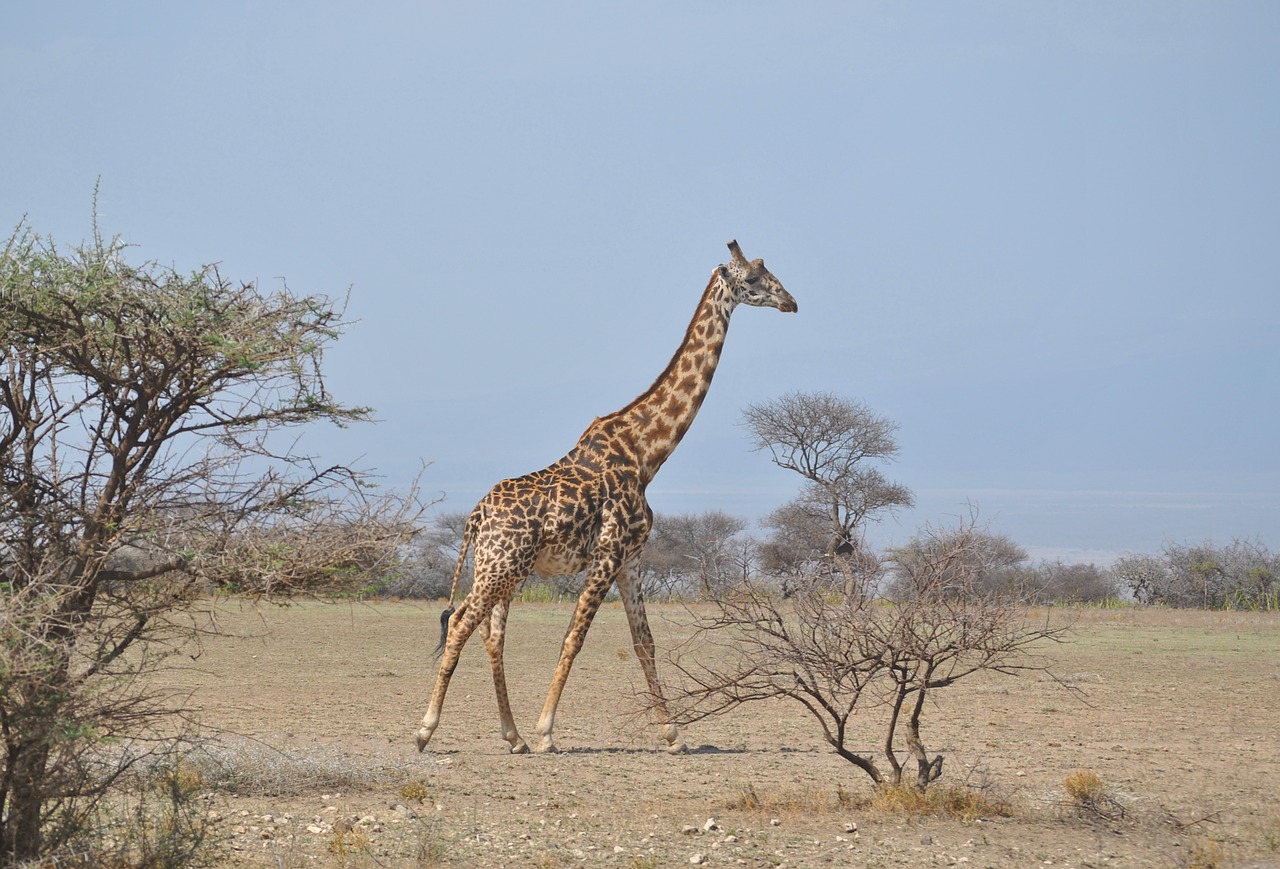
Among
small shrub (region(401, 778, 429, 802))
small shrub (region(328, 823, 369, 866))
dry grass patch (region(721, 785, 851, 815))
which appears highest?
small shrub (region(401, 778, 429, 802))

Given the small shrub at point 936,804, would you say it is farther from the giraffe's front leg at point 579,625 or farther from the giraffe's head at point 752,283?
the giraffe's head at point 752,283

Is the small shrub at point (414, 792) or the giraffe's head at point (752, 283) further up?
the giraffe's head at point (752, 283)

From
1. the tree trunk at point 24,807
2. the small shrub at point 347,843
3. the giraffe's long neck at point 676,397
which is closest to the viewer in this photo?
the tree trunk at point 24,807

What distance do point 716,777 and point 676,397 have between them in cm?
376

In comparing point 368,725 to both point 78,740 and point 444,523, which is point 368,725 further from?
point 444,523

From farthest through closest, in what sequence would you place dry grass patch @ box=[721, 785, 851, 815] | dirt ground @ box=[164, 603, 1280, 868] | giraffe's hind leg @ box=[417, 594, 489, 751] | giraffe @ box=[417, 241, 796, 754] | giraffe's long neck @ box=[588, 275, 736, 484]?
1. giraffe's long neck @ box=[588, 275, 736, 484]
2. giraffe @ box=[417, 241, 796, 754]
3. giraffe's hind leg @ box=[417, 594, 489, 751]
4. dry grass patch @ box=[721, 785, 851, 815]
5. dirt ground @ box=[164, 603, 1280, 868]

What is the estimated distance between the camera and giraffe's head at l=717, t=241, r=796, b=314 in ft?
40.9

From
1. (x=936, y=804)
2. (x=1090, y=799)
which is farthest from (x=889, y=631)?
(x=1090, y=799)

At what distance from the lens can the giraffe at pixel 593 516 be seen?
11.0 m

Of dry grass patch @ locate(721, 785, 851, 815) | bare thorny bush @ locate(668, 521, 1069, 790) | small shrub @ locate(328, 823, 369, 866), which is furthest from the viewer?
dry grass patch @ locate(721, 785, 851, 815)

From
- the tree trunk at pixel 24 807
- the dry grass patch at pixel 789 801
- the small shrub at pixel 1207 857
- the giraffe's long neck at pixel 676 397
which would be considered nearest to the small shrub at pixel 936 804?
the dry grass patch at pixel 789 801

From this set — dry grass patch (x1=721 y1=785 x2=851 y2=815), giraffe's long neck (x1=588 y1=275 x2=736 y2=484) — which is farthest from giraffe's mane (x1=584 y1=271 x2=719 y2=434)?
dry grass patch (x1=721 y1=785 x2=851 y2=815)

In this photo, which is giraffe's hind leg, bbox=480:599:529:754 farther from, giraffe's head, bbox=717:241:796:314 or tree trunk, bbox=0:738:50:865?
tree trunk, bbox=0:738:50:865

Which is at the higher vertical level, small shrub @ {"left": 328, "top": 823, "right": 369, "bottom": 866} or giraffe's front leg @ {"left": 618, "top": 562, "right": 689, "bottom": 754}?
giraffe's front leg @ {"left": 618, "top": 562, "right": 689, "bottom": 754}
